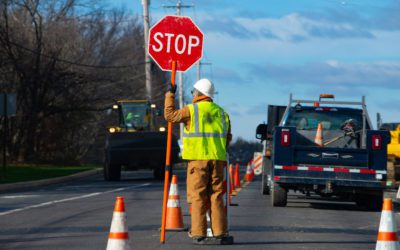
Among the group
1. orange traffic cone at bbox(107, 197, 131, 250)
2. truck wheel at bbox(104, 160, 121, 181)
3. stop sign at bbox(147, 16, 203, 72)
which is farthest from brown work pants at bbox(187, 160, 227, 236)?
truck wheel at bbox(104, 160, 121, 181)

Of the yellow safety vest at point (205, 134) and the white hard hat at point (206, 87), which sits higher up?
the white hard hat at point (206, 87)

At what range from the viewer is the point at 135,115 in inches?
1347

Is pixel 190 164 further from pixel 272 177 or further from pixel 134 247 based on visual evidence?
pixel 272 177

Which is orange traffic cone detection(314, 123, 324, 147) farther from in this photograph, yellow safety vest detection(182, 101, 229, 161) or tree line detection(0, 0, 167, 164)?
tree line detection(0, 0, 167, 164)

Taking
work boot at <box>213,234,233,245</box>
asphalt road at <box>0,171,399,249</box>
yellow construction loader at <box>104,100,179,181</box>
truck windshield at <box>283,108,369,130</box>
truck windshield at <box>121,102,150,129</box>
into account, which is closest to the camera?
work boot at <box>213,234,233,245</box>

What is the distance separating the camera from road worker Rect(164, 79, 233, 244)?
452 inches

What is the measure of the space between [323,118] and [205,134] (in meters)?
8.79

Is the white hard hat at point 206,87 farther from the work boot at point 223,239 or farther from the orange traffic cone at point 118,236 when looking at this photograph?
the orange traffic cone at point 118,236

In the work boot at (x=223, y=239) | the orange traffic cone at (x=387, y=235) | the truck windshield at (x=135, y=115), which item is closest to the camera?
the orange traffic cone at (x=387, y=235)

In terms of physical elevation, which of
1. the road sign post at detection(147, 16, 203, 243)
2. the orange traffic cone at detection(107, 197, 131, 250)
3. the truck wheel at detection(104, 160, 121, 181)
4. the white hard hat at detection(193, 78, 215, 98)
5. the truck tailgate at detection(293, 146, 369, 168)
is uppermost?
the road sign post at detection(147, 16, 203, 243)

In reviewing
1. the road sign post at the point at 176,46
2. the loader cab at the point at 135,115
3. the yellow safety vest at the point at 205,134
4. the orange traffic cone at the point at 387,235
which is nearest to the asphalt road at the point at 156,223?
the yellow safety vest at the point at 205,134

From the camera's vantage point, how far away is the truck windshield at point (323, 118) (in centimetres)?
1989

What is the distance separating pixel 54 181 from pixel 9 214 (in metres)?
15.7

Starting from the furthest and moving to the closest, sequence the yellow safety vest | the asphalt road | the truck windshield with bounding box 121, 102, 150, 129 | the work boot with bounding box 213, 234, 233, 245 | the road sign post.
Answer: the truck windshield with bounding box 121, 102, 150, 129 < the road sign post < the asphalt road < the yellow safety vest < the work boot with bounding box 213, 234, 233, 245
